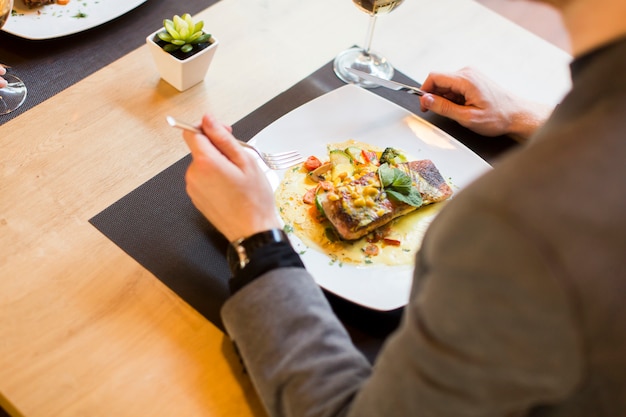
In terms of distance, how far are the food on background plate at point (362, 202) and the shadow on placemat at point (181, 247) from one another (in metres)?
0.12

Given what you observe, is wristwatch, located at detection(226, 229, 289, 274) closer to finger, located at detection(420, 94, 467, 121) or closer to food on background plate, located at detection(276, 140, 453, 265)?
food on background plate, located at detection(276, 140, 453, 265)

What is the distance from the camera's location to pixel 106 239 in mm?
1009

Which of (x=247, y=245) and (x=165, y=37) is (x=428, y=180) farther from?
(x=165, y=37)

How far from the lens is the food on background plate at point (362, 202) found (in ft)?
3.38

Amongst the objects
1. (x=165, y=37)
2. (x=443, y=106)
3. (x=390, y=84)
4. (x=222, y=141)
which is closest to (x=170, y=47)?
(x=165, y=37)

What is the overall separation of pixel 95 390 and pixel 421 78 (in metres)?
1.00

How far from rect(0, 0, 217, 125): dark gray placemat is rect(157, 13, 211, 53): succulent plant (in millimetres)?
170

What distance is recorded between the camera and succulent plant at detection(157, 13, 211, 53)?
120 cm

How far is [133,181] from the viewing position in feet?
3.61

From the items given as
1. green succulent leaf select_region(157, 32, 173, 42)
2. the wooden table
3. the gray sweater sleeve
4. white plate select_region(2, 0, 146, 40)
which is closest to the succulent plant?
green succulent leaf select_region(157, 32, 173, 42)

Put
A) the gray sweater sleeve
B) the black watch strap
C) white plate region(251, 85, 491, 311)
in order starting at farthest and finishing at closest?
1. white plate region(251, 85, 491, 311)
2. the black watch strap
3. the gray sweater sleeve

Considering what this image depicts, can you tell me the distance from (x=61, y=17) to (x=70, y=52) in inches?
3.8

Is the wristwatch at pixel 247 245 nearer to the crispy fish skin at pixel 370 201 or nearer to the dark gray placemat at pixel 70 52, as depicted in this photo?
the crispy fish skin at pixel 370 201

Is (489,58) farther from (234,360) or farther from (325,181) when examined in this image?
(234,360)
